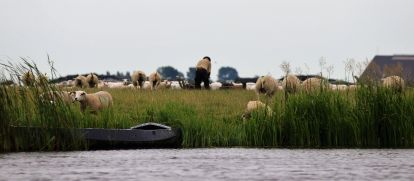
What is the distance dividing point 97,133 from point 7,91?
266cm

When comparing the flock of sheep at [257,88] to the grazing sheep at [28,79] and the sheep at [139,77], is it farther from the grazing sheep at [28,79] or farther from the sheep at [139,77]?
the sheep at [139,77]

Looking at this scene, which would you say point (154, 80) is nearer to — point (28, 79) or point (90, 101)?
point (90, 101)

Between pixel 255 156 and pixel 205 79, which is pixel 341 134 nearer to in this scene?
pixel 255 156

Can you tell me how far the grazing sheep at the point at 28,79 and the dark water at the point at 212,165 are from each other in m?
1.67

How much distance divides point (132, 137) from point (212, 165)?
204 inches

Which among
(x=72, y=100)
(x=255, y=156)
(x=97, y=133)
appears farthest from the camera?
(x=72, y=100)

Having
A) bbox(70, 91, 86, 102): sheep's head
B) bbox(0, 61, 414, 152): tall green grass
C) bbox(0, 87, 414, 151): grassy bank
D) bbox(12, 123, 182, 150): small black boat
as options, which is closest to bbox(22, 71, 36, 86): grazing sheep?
bbox(0, 61, 414, 152): tall green grass

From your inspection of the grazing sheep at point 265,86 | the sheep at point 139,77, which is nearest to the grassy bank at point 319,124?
the grazing sheep at point 265,86

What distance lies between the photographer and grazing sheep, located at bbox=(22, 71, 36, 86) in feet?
88.4

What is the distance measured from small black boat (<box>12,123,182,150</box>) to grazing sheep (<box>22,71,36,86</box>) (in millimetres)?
1621

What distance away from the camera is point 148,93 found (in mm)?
45531

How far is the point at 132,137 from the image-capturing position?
29.6 m

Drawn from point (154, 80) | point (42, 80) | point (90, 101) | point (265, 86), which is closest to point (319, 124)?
point (42, 80)

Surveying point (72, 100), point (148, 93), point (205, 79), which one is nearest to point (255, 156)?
point (72, 100)
